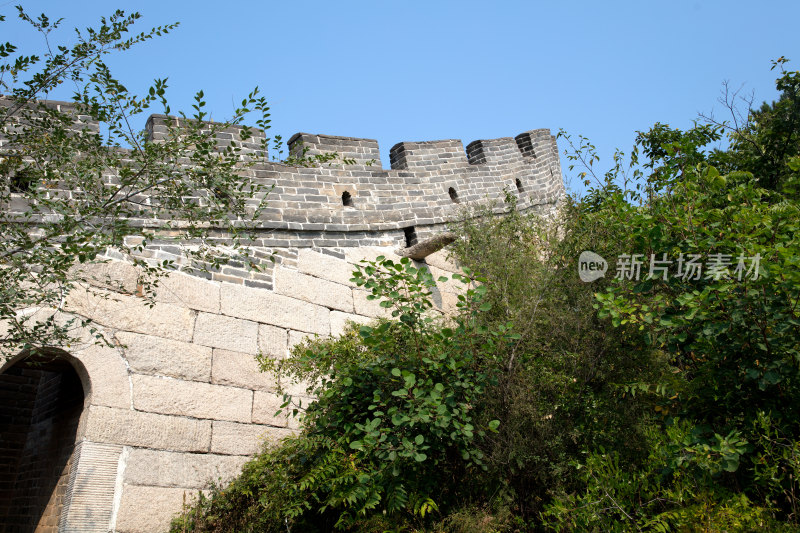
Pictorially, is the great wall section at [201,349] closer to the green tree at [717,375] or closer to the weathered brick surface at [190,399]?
the weathered brick surface at [190,399]

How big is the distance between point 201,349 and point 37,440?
7.53ft

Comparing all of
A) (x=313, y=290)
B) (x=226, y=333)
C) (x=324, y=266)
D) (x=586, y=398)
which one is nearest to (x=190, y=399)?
(x=226, y=333)

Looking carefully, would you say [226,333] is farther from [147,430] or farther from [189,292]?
[147,430]

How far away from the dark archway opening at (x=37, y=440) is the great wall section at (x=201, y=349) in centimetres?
2

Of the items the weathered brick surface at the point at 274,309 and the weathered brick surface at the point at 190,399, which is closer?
the weathered brick surface at the point at 190,399

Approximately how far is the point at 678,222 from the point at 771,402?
1161 mm

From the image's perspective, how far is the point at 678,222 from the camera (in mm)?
4324

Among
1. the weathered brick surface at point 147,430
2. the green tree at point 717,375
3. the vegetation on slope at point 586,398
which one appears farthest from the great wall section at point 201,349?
the green tree at point 717,375

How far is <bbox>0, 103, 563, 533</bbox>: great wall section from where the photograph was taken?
5555 mm

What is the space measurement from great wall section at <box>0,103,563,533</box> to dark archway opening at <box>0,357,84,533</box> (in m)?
0.02

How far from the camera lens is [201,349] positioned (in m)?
6.31

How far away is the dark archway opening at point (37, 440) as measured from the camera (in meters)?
6.30

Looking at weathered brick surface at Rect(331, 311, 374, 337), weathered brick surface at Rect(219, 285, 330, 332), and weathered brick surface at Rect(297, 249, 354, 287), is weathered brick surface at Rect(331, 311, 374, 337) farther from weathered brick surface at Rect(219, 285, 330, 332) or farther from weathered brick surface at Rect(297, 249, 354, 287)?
weathered brick surface at Rect(297, 249, 354, 287)

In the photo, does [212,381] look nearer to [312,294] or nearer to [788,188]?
[312,294]
